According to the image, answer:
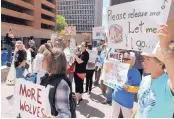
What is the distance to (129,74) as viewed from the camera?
415 cm

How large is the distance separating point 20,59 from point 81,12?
14777 cm

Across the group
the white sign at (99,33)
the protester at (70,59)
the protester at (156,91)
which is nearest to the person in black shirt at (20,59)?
the protester at (70,59)

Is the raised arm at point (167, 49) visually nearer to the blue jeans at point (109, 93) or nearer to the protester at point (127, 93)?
the protester at point (127, 93)

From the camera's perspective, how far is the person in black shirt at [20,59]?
23.2 feet

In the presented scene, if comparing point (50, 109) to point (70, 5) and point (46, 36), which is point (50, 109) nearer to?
point (46, 36)

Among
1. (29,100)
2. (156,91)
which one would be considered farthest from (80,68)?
(156,91)

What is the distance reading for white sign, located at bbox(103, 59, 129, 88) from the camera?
13.4ft

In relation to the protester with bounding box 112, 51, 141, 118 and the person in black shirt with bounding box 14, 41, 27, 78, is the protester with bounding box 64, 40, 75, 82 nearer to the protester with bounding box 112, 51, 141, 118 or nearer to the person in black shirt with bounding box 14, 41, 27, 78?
the person in black shirt with bounding box 14, 41, 27, 78

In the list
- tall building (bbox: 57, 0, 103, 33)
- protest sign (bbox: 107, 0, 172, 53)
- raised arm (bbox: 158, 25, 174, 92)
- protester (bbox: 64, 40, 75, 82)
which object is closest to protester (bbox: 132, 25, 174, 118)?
raised arm (bbox: 158, 25, 174, 92)

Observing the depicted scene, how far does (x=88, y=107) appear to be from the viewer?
22.4 ft

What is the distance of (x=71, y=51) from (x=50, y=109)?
4831 mm

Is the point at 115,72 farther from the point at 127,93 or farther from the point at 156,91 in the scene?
the point at 156,91

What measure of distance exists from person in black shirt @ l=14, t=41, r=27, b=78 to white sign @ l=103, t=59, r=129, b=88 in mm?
3269

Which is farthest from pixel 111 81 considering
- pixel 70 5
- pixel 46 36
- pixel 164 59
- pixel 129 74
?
pixel 70 5
